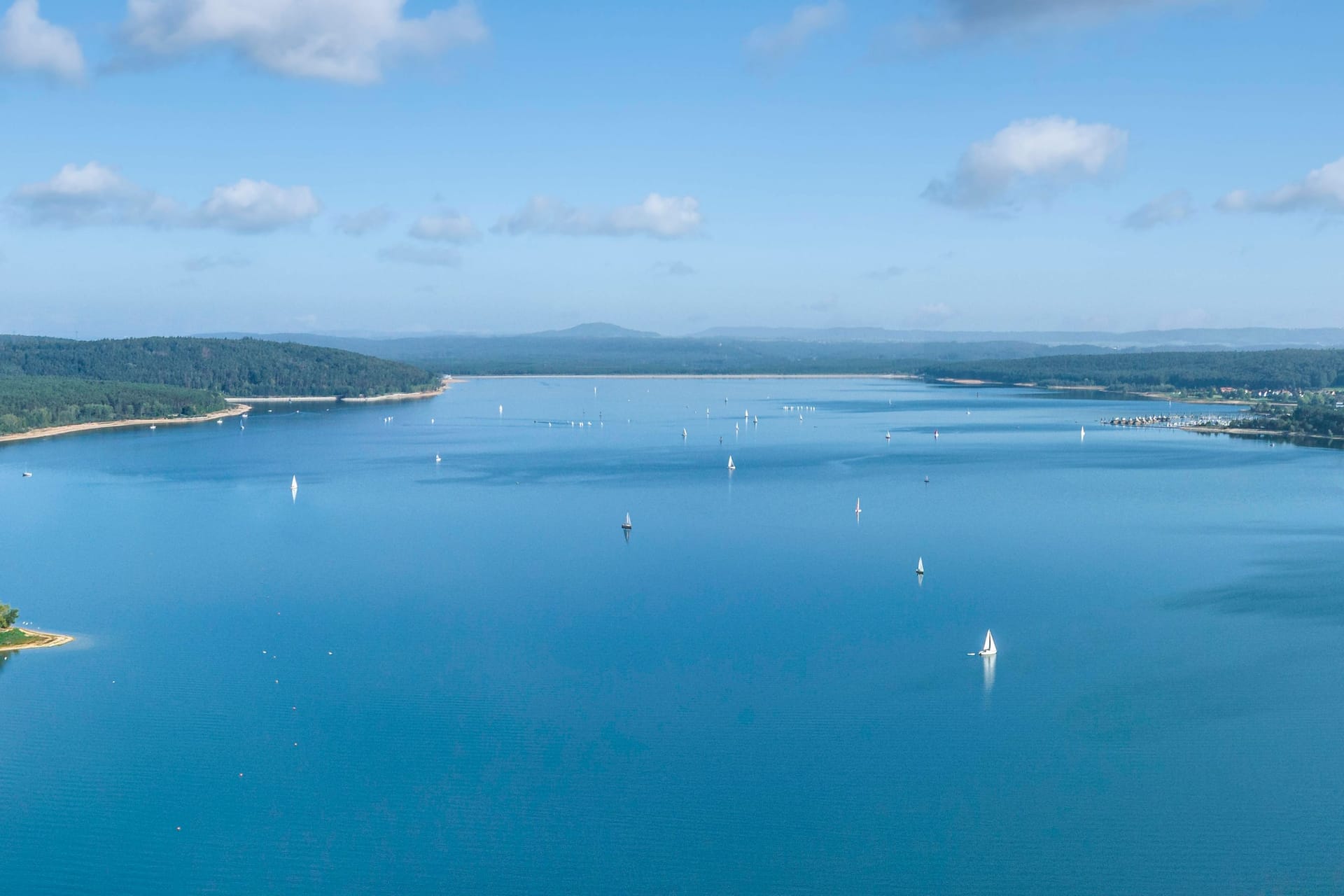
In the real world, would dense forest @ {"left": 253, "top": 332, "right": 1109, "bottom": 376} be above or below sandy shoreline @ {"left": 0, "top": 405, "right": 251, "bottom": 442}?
above

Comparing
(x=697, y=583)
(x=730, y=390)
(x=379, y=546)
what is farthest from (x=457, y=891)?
(x=730, y=390)

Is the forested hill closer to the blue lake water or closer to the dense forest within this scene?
the dense forest

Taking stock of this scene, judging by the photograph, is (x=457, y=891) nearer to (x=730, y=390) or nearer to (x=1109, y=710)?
(x=1109, y=710)

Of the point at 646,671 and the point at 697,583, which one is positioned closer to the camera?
the point at 646,671

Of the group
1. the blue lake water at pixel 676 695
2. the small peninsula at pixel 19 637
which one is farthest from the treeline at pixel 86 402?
the small peninsula at pixel 19 637

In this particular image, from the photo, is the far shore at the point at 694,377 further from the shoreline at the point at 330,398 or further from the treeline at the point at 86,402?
the treeline at the point at 86,402

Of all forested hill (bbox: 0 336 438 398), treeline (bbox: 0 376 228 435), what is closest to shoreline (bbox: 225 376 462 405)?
forested hill (bbox: 0 336 438 398)
